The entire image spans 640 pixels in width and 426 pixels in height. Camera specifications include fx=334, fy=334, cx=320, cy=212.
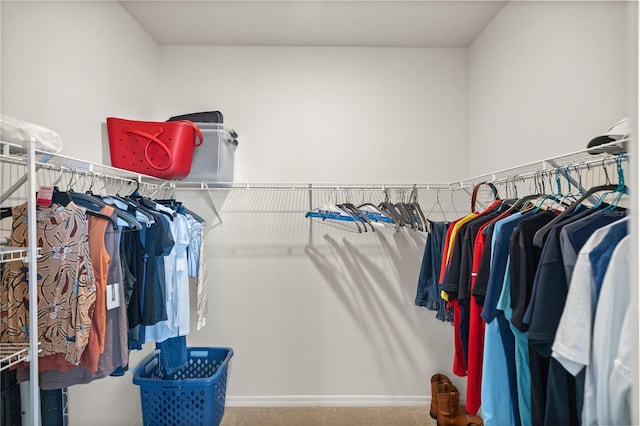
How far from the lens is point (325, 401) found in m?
2.55

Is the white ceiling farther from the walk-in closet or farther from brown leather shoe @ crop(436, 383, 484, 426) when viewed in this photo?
brown leather shoe @ crop(436, 383, 484, 426)

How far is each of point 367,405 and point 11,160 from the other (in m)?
2.59

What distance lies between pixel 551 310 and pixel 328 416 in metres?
1.93

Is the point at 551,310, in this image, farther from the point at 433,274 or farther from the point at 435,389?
the point at 435,389

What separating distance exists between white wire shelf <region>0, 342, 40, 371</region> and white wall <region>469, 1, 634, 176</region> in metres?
1.97

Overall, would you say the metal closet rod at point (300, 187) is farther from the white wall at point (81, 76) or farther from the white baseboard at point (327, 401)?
the white baseboard at point (327, 401)

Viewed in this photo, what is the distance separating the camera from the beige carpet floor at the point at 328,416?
2342 millimetres

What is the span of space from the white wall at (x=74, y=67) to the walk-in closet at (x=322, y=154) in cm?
Answer: 1

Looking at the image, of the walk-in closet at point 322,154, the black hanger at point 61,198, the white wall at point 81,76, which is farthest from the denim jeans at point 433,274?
the white wall at point 81,76

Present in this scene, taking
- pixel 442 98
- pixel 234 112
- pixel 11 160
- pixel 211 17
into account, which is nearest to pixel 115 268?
pixel 11 160

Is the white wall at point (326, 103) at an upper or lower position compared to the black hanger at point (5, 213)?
upper

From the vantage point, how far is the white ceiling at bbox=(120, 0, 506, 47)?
2.13 meters

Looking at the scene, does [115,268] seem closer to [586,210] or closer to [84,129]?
[84,129]

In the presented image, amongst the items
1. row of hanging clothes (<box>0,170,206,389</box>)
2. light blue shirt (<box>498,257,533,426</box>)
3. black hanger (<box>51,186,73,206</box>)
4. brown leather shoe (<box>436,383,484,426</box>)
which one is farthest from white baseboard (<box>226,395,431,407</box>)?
black hanger (<box>51,186,73,206</box>)
